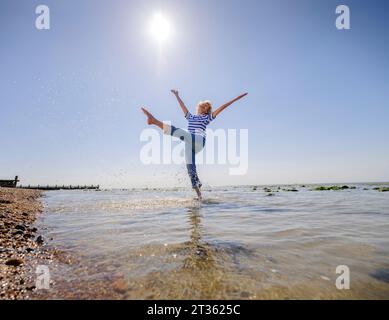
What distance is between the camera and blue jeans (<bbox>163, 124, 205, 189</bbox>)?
7.81m

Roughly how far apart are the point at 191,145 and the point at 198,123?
795 mm

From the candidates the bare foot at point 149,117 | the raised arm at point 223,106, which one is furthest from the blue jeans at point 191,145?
the raised arm at point 223,106

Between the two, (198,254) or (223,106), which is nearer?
(198,254)

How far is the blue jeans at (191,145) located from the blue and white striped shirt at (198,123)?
0.20m

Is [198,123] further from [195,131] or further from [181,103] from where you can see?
[181,103]

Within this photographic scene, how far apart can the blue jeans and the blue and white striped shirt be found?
0.20 metres

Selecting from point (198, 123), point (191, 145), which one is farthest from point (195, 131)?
point (191, 145)

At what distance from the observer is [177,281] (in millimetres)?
2195

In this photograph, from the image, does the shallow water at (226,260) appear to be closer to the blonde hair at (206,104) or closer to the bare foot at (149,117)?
the bare foot at (149,117)

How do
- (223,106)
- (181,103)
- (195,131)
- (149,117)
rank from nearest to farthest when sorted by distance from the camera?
(149,117) < (195,131) < (223,106) < (181,103)

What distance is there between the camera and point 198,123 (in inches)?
338

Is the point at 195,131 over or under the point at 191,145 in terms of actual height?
over

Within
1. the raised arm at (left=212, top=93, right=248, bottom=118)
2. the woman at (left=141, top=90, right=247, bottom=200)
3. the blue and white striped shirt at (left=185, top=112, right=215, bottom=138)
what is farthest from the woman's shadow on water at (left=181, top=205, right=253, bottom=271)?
the raised arm at (left=212, top=93, right=248, bottom=118)
